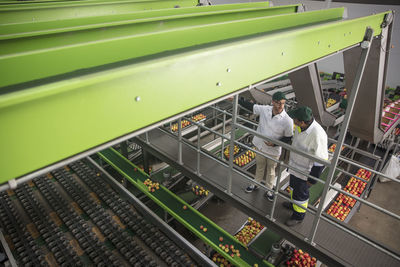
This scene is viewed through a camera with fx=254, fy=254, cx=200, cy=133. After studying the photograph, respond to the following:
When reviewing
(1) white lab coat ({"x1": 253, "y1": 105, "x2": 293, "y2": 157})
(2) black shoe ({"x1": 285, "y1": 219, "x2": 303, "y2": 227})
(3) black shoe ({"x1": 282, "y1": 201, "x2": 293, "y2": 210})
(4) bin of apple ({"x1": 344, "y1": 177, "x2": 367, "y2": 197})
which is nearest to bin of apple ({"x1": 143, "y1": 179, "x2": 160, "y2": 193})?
(1) white lab coat ({"x1": 253, "y1": 105, "x2": 293, "y2": 157})

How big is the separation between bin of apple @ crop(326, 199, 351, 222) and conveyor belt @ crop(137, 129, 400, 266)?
2.14 meters

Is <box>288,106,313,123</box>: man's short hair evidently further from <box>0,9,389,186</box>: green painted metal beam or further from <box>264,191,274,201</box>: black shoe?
<box>0,9,389,186</box>: green painted metal beam

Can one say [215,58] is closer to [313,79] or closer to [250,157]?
[313,79]

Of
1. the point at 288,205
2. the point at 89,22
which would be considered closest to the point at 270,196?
the point at 288,205

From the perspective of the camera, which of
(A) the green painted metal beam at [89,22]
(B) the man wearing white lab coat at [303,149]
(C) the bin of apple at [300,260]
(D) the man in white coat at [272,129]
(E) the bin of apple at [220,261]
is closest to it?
(A) the green painted metal beam at [89,22]

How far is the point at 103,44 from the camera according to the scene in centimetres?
115

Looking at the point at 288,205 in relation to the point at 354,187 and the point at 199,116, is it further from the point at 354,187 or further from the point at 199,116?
the point at 199,116

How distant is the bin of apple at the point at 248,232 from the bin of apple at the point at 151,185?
1.88 m

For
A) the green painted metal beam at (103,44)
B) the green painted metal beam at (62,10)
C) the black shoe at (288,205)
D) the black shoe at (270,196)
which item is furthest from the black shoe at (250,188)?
the green painted metal beam at (62,10)

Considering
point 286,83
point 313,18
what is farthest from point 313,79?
point 286,83

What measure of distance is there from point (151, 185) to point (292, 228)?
2.92 m

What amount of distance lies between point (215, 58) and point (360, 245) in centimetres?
312

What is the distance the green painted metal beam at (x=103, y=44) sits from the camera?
3.21 feet

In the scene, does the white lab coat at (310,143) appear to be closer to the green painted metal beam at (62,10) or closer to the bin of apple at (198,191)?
the green painted metal beam at (62,10)
